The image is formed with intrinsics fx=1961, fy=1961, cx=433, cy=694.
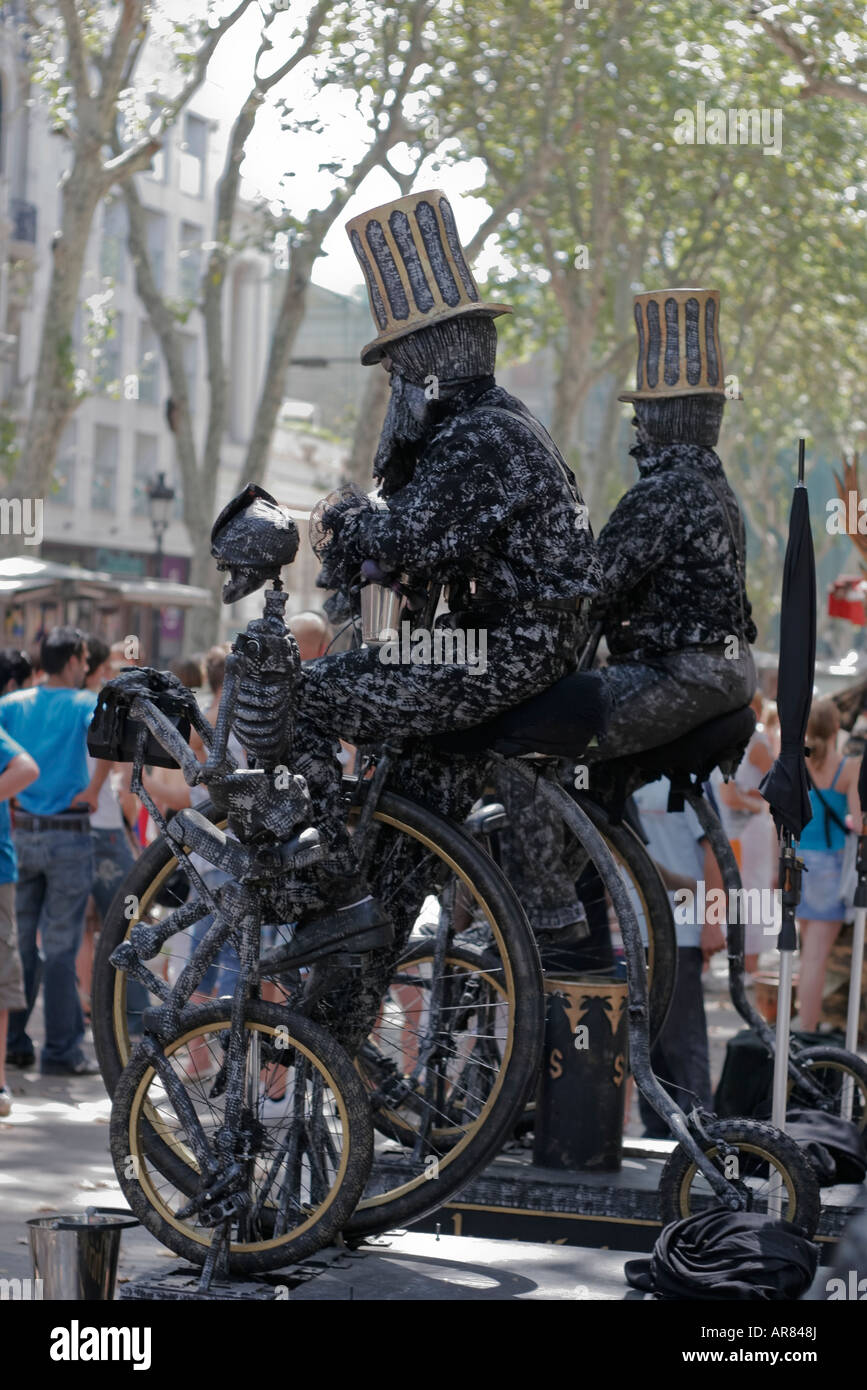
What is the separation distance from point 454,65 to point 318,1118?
1886cm

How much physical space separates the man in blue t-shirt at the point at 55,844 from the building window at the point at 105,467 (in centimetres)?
3713

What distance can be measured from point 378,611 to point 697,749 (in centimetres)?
134

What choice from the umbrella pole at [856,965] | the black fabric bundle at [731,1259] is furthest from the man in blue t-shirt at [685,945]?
the black fabric bundle at [731,1259]

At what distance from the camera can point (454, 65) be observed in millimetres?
21938

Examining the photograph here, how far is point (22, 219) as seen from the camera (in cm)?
3959

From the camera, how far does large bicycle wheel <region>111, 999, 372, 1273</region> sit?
14.8 ft

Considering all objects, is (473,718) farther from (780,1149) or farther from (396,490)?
(780,1149)

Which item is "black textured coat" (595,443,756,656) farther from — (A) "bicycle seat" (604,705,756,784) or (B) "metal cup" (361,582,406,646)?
(B) "metal cup" (361,582,406,646)

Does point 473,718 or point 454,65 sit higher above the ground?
point 454,65

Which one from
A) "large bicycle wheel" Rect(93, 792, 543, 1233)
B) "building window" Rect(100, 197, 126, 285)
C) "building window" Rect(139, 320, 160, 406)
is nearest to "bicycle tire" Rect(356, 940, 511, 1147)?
"large bicycle wheel" Rect(93, 792, 543, 1233)

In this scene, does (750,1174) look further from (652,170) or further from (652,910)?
(652,170)

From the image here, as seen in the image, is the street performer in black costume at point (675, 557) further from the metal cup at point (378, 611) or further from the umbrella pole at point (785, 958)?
the metal cup at point (378, 611)

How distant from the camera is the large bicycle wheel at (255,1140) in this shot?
4.52 m
